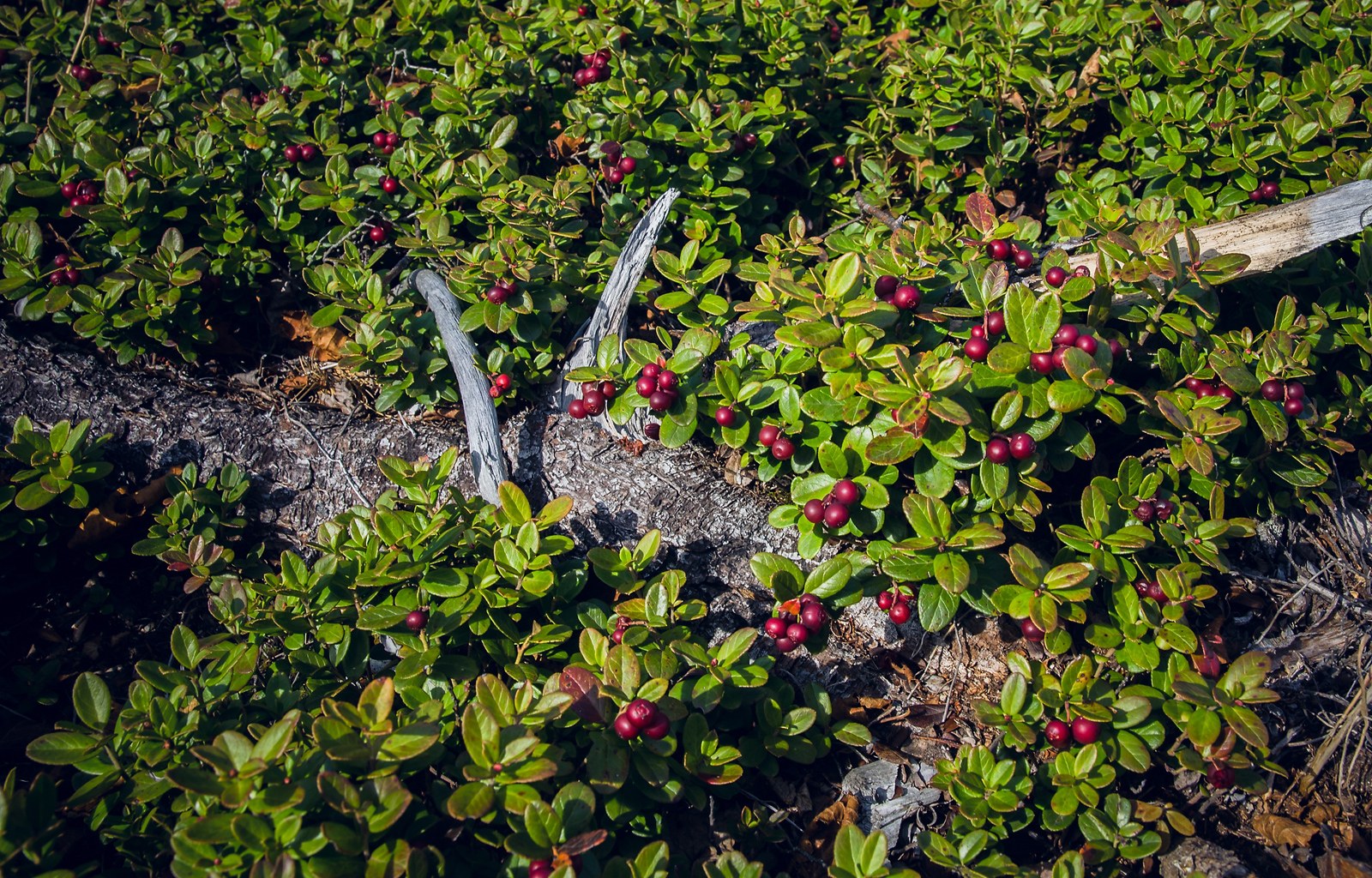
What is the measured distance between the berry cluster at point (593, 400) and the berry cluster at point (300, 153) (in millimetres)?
1947

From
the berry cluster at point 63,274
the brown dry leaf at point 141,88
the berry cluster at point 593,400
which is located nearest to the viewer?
the berry cluster at point 593,400

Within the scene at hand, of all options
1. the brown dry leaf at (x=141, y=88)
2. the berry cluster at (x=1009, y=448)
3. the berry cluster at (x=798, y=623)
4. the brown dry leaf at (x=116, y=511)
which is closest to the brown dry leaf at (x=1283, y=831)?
the berry cluster at (x=1009, y=448)

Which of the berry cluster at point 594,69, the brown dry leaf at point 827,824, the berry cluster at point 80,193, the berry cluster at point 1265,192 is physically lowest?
the brown dry leaf at point 827,824

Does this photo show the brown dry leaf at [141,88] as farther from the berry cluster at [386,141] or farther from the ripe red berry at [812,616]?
the ripe red berry at [812,616]

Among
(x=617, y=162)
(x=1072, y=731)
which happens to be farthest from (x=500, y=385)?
(x=1072, y=731)

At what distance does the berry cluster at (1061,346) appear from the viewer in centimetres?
215

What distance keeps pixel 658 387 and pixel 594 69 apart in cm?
190

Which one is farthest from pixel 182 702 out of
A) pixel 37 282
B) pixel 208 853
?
pixel 37 282

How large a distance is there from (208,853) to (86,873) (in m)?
0.61

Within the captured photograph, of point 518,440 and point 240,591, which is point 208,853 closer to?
point 240,591

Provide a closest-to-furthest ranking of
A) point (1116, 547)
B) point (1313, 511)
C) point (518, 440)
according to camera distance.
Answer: point (1116, 547) → point (1313, 511) → point (518, 440)

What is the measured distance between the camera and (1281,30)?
321cm

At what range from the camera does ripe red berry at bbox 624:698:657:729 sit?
185cm

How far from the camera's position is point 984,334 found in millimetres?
2342
